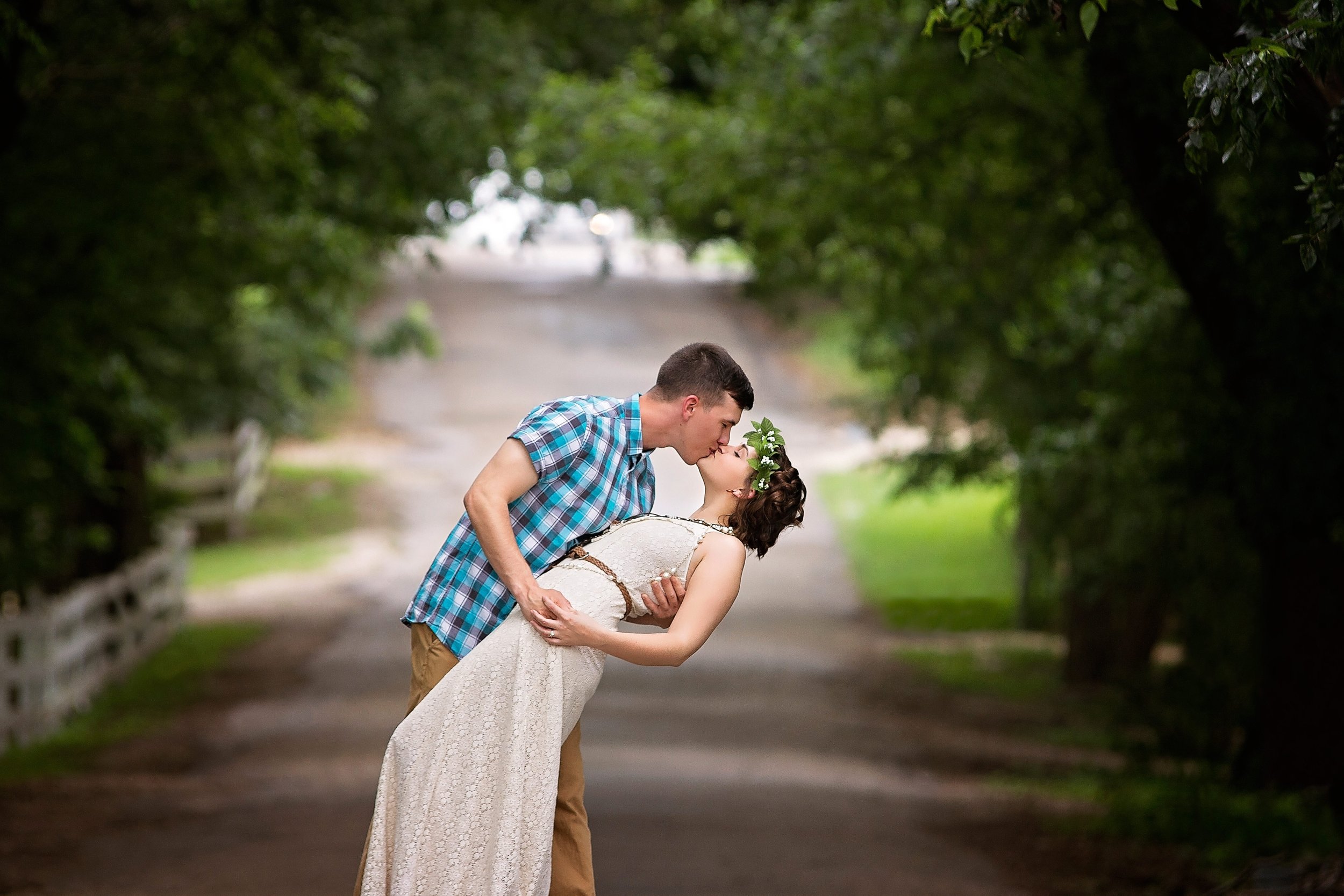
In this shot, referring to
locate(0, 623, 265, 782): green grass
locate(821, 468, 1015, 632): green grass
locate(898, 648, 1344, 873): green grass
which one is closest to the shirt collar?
locate(898, 648, 1344, 873): green grass

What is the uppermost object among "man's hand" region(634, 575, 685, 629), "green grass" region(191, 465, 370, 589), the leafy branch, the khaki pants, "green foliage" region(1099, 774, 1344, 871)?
"green grass" region(191, 465, 370, 589)

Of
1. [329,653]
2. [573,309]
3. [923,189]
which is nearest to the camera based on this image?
[923,189]

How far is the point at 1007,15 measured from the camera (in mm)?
4492

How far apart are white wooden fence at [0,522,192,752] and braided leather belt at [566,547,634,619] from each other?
8.41 meters


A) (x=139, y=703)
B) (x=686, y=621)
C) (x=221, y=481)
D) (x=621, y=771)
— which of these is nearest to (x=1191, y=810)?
(x=621, y=771)

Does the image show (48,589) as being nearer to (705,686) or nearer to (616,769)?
(705,686)

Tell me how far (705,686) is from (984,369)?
4272 millimetres

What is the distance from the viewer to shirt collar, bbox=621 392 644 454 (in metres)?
4.05

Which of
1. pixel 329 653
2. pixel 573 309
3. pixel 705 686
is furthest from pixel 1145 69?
pixel 573 309

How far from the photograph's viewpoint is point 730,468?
407 cm

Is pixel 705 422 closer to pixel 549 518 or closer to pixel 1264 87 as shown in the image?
pixel 549 518

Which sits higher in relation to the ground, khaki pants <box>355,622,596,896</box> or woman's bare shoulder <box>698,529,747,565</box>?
woman's bare shoulder <box>698,529,747,565</box>

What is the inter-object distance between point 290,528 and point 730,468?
22329mm

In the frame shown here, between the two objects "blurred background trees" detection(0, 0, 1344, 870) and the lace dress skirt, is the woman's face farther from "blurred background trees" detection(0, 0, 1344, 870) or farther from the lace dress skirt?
"blurred background trees" detection(0, 0, 1344, 870)
